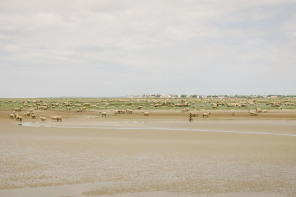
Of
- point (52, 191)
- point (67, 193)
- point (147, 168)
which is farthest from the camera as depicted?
point (147, 168)

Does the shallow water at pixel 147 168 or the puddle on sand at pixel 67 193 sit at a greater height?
the shallow water at pixel 147 168

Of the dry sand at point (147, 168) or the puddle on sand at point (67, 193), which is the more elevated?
the dry sand at point (147, 168)

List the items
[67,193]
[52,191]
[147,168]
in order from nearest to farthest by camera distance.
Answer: [67,193] < [52,191] < [147,168]

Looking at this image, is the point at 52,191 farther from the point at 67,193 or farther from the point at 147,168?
the point at 147,168

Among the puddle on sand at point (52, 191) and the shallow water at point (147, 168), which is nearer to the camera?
the puddle on sand at point (52, 191)

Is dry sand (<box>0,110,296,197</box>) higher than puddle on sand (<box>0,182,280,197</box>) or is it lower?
higher

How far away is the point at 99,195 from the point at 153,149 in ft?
28.3

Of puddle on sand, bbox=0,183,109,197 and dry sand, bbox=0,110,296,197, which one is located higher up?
dry sand, bbox=0,110,296,197

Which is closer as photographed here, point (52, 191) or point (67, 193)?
point (67, 193)

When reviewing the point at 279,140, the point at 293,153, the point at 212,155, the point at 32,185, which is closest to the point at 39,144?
the point at 32,185

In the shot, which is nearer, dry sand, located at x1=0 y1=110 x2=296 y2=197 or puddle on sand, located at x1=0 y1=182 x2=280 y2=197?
puddle on sand, located at x1=0 y1=182 x2=280 y2=197

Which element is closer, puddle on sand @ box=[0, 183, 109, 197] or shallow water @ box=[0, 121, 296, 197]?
puddle on sand @ box=[0, 183, 109, 197]

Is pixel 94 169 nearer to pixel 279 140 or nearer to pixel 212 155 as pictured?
pixel 212 155

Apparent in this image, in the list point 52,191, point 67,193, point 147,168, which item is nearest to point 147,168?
point 147,168
